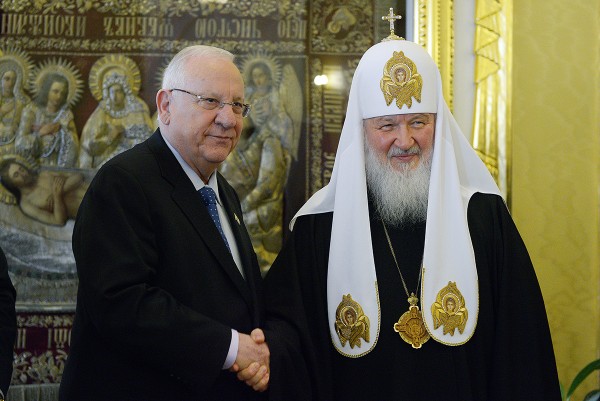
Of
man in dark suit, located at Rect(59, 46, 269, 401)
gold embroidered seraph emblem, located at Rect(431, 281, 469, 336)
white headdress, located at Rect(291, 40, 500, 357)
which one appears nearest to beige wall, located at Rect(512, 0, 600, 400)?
white headdress, located at Rect(291, 40, 500, 357)

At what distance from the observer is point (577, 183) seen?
457 cm

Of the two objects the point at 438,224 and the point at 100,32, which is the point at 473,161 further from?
the point at 100,32

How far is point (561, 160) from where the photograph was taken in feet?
15.0

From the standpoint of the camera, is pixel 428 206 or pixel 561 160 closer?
pixel 428 206

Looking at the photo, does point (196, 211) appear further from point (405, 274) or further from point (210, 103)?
point (405, 274)

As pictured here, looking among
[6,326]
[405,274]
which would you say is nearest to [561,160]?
[405,274]

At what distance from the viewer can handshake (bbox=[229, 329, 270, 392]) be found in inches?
107

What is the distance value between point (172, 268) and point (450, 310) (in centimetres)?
114

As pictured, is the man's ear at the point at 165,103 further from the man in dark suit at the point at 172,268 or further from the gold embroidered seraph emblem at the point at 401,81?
the gold embroidered seraph emblem at the point at 401,81

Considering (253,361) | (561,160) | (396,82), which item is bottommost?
(253,361)

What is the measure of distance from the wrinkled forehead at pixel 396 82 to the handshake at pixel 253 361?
1127 millimetres

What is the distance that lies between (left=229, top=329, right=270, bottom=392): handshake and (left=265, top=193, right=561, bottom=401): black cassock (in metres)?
0.11

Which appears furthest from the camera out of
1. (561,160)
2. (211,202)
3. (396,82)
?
(561,160)

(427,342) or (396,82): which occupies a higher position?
(396,82)
